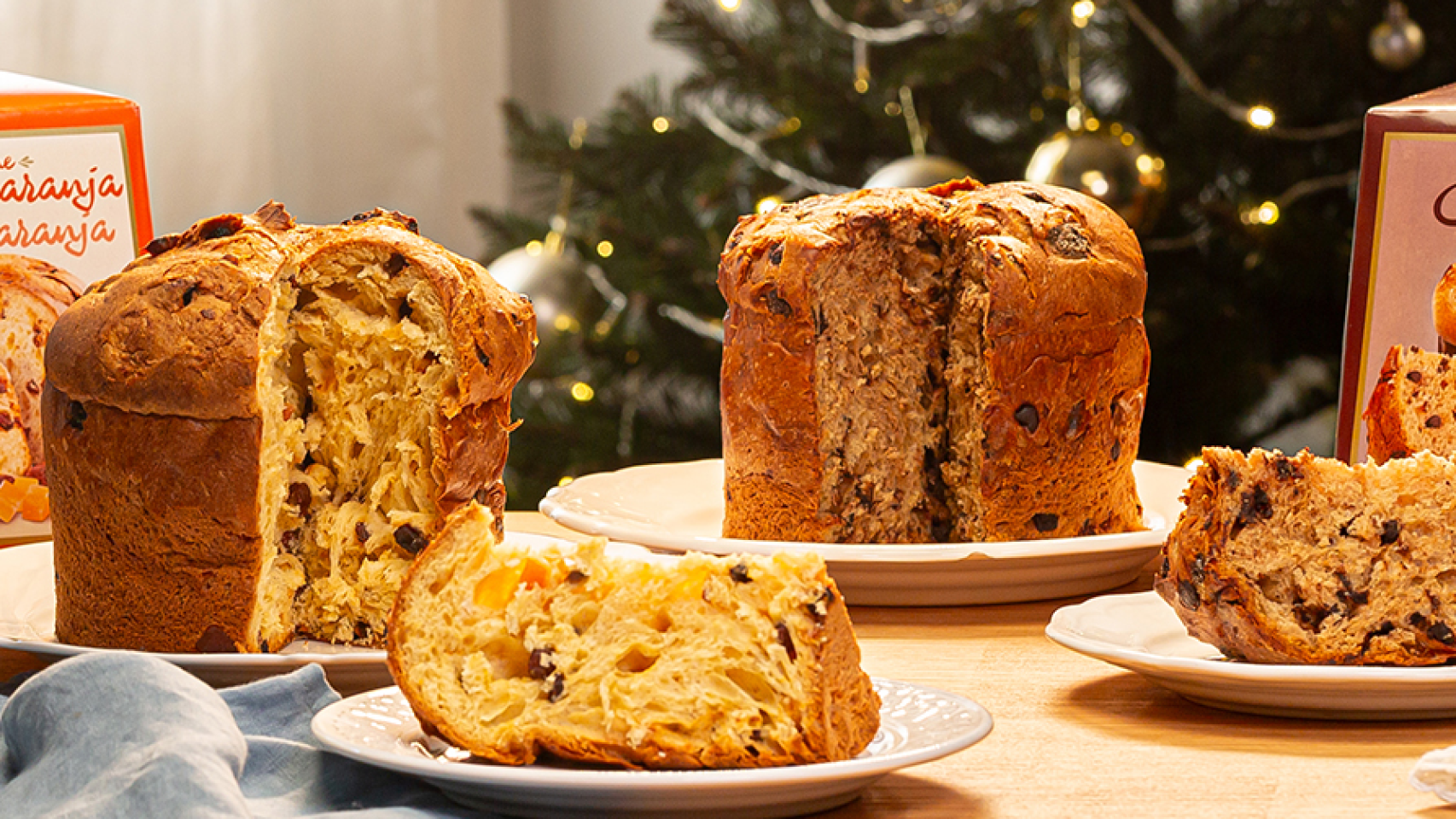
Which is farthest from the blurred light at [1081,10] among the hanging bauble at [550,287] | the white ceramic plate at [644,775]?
the white ceramic plate at [644,775]

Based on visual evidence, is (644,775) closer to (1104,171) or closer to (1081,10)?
(1104,171)

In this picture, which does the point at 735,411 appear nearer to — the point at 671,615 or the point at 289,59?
the point at 671,615

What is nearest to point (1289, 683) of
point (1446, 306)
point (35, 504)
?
point (1446, 306)

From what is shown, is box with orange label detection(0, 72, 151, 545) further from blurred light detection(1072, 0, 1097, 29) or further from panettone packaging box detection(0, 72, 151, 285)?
blurred light detection(1072, 0, 1097, 29)

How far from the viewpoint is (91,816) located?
106 cm

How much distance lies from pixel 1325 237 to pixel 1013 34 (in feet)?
2.80

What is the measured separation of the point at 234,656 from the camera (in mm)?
1465

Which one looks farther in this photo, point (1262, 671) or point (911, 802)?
point (1262, 671)

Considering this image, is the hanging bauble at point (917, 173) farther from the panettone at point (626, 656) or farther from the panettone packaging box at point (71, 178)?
the panettone at point (626, 656)

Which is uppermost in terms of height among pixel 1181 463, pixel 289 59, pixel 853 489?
pixel 289 59

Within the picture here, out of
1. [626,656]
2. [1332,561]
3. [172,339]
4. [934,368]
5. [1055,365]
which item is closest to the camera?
[626,656]

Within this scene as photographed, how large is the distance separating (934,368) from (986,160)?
1703 mm

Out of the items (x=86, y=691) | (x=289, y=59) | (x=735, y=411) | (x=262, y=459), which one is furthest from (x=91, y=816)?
(x=289, y=59)

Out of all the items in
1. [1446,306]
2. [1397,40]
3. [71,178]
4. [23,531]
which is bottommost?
[23,531]
